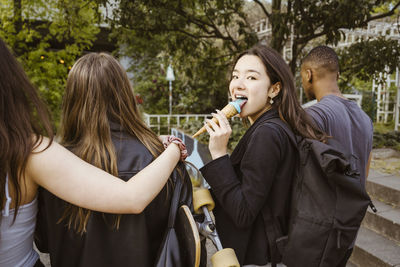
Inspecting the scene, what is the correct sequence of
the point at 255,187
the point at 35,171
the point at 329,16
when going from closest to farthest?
the point at 35,171 < the point at 255,187 < the point at 329,16

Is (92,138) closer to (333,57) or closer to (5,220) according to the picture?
(5,220)

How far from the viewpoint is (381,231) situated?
11.2ft

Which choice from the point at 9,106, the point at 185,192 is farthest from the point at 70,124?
the point at 185,192

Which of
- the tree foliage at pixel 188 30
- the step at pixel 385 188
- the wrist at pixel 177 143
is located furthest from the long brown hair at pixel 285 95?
the tree foliage at pixel 188 30

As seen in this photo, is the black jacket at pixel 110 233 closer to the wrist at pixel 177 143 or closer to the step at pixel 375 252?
the wrist at pixel 177 143

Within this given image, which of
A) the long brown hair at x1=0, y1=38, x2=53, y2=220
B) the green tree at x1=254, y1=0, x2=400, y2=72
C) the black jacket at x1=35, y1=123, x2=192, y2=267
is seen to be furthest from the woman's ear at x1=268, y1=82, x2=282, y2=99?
the green tree at x1=254, y1=0, x2=400, y2=72

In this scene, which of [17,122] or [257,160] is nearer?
[17,122]

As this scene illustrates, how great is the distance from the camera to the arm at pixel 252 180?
53.1 inches

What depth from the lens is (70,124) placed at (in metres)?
1.42

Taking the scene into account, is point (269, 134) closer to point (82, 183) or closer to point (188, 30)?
point (82, 183)

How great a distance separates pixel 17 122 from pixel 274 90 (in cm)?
117

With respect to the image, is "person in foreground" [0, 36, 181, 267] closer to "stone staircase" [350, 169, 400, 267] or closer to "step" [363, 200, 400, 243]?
"stone staircase" [350, 169, 400, 267]

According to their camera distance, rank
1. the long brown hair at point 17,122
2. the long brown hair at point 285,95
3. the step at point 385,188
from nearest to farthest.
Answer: the long brown hair at point 17,122 < the long brown hair at point 285,95 < the step at point 385,188

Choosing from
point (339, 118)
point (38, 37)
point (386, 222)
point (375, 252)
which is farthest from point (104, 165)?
point (38, 37)
